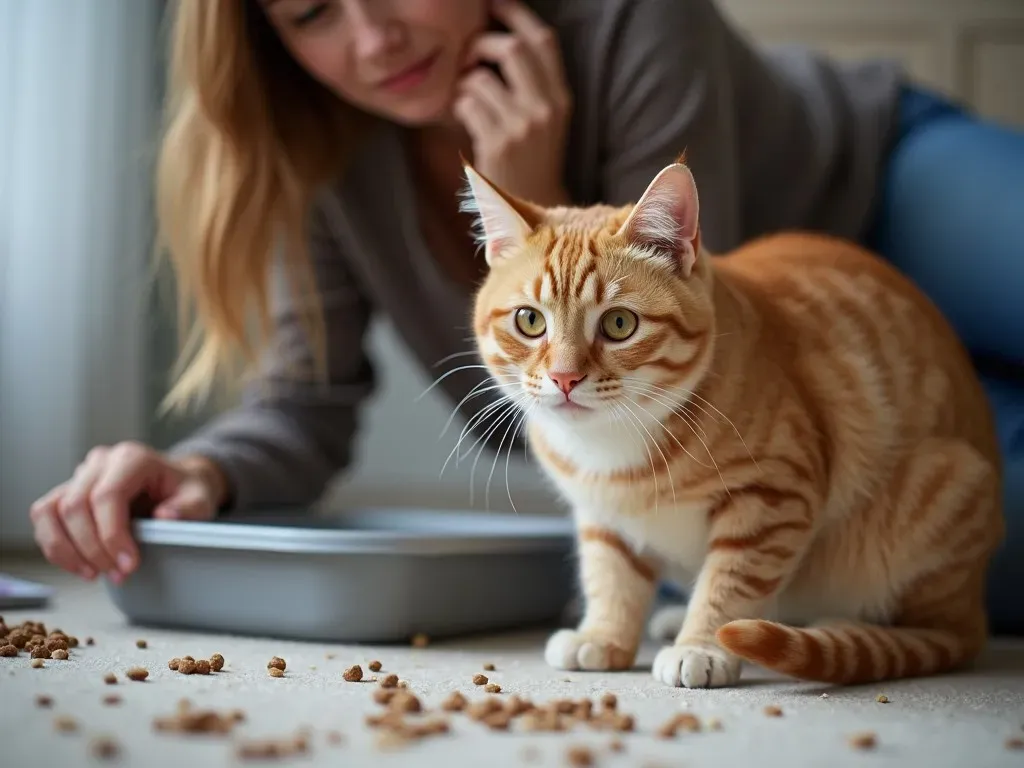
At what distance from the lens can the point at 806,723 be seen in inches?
43.0

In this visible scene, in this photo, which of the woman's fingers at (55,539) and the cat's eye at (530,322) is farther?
the woman's fingers at (55,539)

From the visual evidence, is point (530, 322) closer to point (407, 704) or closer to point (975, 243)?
point (407, 704)

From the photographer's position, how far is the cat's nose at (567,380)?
4.06 ft

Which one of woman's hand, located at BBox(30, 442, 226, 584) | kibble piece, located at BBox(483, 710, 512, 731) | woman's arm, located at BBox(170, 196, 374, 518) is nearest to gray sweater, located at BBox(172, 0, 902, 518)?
woman's arm, located at BBox(170, 196, 374, 518)

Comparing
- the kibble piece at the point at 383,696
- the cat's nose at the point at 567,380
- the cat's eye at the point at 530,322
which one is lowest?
the kibble piece at the point at 383,696

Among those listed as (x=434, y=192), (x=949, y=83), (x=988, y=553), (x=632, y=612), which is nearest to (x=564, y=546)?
(x=632, y=612)

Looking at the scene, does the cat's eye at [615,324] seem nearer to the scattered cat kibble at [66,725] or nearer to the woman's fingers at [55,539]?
the scattered cat kibble at [66,725]

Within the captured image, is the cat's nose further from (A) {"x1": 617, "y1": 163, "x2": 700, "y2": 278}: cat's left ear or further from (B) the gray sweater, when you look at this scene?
(B) the gray sweater

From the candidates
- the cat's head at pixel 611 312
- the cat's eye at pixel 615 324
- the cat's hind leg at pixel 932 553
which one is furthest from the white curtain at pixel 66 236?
the cat's hind leg at pixel 932 553

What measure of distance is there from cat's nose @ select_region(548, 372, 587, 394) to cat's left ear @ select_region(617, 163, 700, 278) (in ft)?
0.61

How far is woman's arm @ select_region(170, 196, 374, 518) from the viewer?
1.95m

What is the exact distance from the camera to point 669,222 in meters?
1.29

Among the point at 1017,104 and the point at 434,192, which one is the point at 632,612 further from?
Result: the point at 1017,104

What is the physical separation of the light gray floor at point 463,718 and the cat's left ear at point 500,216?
54 centimetres
